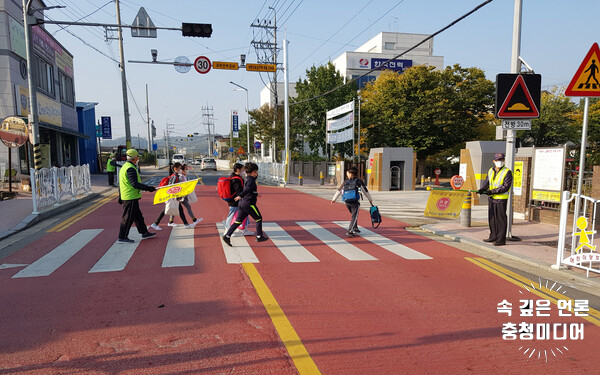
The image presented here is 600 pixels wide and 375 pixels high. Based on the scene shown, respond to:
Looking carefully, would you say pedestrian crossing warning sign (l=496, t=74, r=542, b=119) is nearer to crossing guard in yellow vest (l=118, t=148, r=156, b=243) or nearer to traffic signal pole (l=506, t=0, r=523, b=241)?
traffic signal pole (l=506, t=0, r=523, b=241)

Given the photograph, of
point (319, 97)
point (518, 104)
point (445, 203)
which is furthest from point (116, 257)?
point (319, 97)

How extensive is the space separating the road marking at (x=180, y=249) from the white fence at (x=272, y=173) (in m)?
18.0

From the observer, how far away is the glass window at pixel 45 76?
75.5ft

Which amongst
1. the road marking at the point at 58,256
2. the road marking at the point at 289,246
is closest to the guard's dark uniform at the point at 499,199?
the road marking at the point at 289,246

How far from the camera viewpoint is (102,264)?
20.7ft

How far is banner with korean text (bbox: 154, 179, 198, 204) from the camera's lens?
8.66 m

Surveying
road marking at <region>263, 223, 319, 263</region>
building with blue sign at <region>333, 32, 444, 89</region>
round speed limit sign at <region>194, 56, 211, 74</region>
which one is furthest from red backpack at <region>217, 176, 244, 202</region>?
building with blue sign at <region>333, 32, 444, 89</region>

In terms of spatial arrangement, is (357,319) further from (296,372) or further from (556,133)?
(556,133)

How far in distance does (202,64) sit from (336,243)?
15.7 m

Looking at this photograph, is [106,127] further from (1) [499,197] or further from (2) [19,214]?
(1) [499,197]

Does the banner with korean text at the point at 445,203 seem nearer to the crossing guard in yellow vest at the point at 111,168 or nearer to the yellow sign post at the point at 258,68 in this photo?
the yellow sign post at the point at 258,68

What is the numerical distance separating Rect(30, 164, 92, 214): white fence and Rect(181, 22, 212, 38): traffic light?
21.6 ft

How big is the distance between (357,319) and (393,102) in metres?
26.6

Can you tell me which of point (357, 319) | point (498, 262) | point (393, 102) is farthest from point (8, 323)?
point (393, 102)
